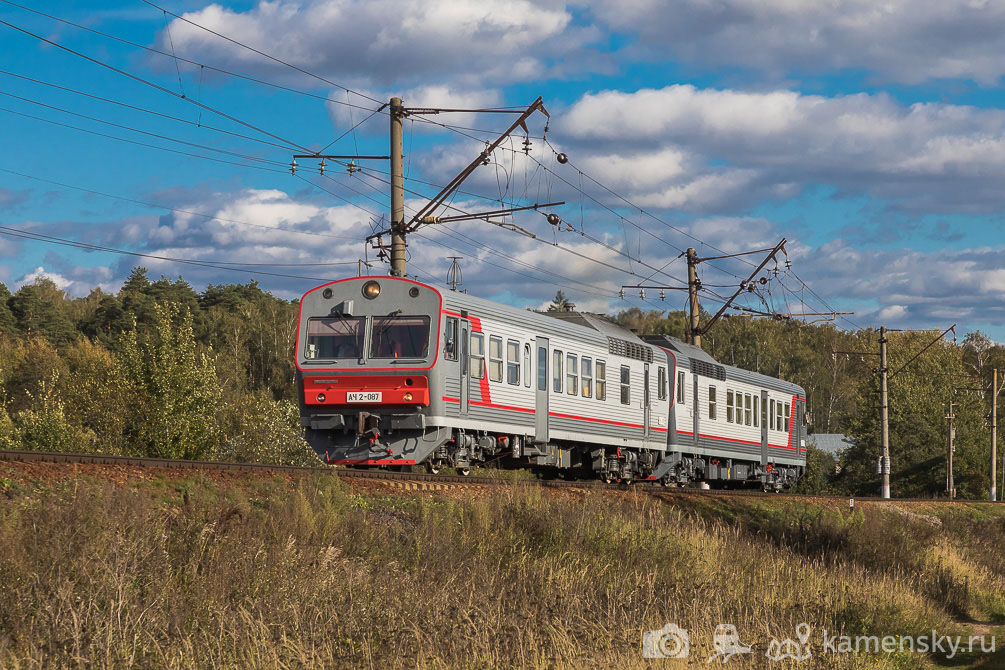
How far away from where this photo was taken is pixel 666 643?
9.45m

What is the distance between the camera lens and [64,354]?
77938mm

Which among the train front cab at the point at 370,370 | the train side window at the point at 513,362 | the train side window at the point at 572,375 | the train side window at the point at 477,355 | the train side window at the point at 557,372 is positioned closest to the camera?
the train front cab at the point at 370,370

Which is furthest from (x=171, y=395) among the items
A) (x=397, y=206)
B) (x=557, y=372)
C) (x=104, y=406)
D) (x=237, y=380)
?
(x=237, y=380)

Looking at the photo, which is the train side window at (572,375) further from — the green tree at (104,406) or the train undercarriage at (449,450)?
the green tree at (104,406)

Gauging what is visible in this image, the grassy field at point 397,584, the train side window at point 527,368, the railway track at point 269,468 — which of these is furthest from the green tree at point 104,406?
the grassy field at point 397,584

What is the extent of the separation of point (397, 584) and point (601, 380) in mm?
14397

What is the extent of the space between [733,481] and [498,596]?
25.1 m

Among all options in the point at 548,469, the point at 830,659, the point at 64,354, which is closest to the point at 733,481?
the point at 548,469

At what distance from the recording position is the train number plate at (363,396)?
732 inches

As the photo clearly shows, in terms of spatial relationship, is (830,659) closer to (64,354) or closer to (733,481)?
(733,481)

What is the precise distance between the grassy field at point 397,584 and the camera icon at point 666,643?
10 centimetres

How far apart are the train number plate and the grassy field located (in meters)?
3.28

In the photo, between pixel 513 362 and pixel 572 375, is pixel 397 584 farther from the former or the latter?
pixel 572 375

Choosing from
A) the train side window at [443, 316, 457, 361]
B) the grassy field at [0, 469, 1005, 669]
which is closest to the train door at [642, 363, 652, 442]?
the train side window at [443, 316, 457, 361]
